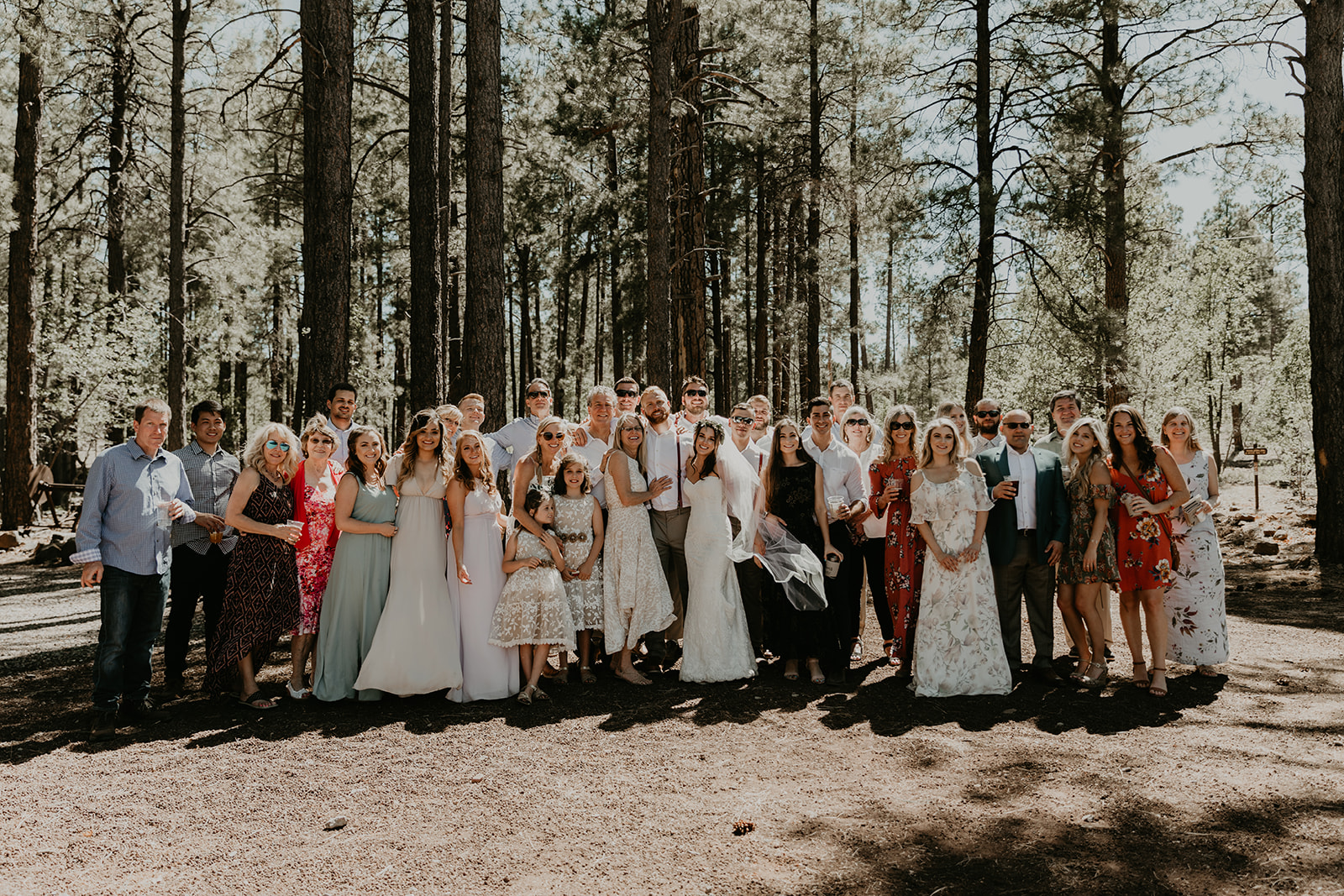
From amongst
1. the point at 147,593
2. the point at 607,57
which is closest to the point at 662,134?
the point at 607,57

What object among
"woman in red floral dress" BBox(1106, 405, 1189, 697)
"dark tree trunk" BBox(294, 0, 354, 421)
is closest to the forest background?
"dark tree trunk" BBox(294, 0, 354, 421)

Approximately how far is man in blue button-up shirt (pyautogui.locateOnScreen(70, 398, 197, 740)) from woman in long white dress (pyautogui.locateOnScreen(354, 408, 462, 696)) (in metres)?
1.37

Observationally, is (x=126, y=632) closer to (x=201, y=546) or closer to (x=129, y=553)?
(x=129, y=553)

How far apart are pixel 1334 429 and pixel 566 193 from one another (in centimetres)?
1566

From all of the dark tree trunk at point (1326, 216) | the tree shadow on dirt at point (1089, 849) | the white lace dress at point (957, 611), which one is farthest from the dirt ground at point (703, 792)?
the dark tree trunk at point (1326, 216)

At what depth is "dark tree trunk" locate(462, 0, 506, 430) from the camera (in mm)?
9227

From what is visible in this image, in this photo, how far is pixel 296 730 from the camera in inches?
A: 206

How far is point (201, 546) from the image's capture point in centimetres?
607

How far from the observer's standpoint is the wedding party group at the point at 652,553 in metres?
5.72

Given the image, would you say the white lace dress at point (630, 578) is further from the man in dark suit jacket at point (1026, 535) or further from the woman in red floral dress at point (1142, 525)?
the woman in red floral dress at point (1142, 525)

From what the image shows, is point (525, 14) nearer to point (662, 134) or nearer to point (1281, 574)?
point (662, 134)

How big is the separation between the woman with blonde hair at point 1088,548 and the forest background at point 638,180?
548cm

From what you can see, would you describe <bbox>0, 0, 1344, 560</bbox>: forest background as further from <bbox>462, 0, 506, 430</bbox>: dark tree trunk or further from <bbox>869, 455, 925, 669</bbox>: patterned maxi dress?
<bbox>869, 455, 925, 669</bbox>: patterned maxi dress

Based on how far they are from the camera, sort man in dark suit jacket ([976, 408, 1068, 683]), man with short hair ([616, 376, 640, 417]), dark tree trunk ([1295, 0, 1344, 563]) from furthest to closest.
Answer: dark tree trunk ([1295, 0, 1344, 563])
man with short hair ([616, 376, 640, 417])
man in dark suit jacket ([976, 408, 1068, 683])
